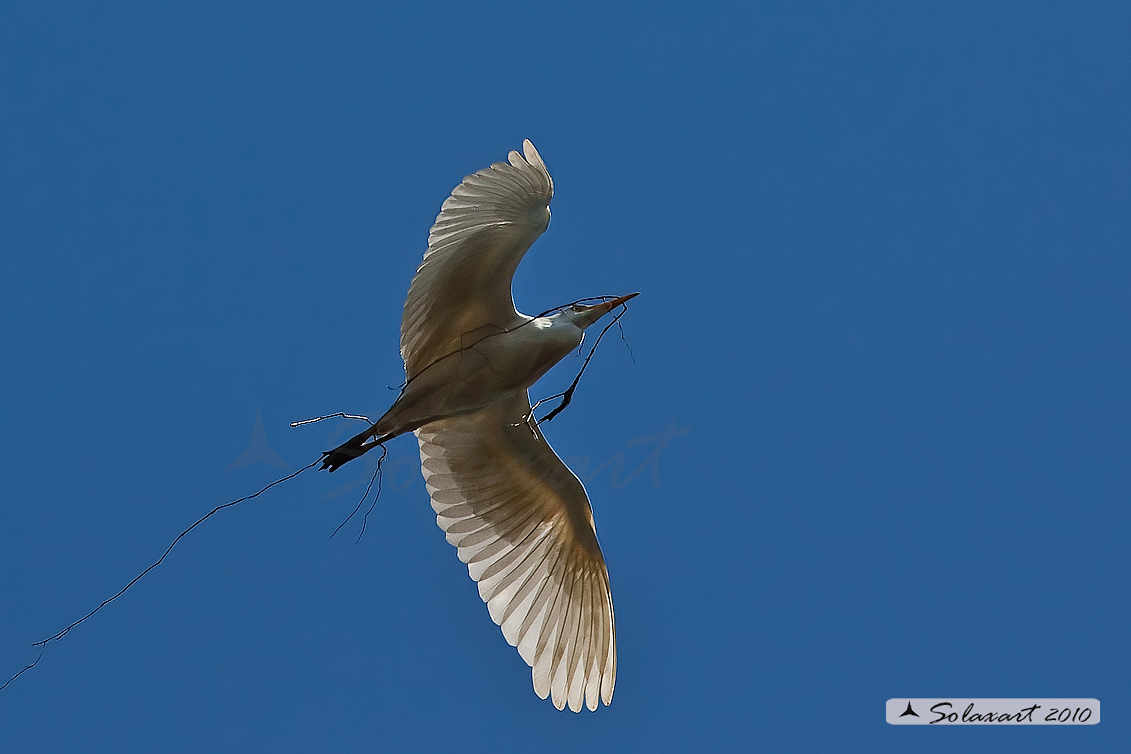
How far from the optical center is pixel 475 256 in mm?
5211

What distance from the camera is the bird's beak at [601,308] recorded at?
5504 mm

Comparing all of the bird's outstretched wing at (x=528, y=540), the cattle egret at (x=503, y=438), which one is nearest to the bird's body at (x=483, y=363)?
the cattle egret at (x=503, y=438)

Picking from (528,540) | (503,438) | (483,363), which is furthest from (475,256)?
(528,540)

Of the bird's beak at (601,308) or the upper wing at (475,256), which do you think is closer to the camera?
the upper wing at (475,256)

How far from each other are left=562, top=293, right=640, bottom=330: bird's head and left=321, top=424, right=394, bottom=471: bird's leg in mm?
1016

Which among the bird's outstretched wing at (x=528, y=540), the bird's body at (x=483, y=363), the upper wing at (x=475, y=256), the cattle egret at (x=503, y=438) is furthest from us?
the bird's outstretched wing at (x=528, y=540)

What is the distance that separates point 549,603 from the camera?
5.79 m

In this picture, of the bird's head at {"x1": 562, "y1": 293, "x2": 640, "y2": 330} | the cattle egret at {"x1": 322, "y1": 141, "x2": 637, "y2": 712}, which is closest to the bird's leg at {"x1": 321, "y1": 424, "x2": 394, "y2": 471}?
the cattle egret at {"x1": 322, "y1": 141, "x2": 637, "y2": 712}

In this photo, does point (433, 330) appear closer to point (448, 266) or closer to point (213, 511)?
point (448, 266)

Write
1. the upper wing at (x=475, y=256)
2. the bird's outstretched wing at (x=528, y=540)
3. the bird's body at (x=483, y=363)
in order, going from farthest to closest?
1. the bird's outstretched wing at (x=528, y=540)
2. the bird's body at (x=483, y=363)
3. the upper wing at (x=475, y=256)

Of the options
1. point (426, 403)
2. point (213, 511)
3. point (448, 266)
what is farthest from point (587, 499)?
point (213, 511)

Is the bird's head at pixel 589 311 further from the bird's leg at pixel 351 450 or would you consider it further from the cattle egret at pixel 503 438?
the bird's leg at pixel 351 450

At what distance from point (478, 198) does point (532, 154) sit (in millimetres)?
300

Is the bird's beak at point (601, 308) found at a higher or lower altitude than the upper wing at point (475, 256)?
lower
